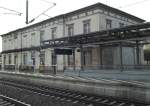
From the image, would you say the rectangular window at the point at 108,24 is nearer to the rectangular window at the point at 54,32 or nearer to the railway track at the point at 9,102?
the rectangular window at the point at 54,32

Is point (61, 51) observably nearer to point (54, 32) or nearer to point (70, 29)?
point (70, 29)

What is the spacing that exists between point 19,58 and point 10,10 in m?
23.7

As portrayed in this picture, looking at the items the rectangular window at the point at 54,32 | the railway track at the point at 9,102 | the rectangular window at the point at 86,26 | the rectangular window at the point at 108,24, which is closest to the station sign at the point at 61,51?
the rectangular window at the point at 86,26

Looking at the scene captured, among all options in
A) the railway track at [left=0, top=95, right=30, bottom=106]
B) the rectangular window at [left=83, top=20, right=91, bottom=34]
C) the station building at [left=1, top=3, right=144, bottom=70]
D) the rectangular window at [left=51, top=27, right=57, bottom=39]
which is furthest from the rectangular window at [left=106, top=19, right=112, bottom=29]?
the railway track at [left=0, top=95, right=30, bottom=106]

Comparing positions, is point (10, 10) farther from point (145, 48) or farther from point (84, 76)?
point (145, 48)

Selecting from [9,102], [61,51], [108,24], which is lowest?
[9,102]

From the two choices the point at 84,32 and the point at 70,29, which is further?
the point at 70,29

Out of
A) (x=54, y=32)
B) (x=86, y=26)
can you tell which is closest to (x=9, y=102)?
(x=86, y=26)

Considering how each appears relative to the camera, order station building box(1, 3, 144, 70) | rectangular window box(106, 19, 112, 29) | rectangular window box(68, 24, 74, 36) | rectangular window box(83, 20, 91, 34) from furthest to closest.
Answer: rectangular window box(68, 24, 74, 36) < rectangular window box(106, 19, 112, 29) < rectangular window box(83, 20, 91, 34) < station building box(1, 3, 144, 70)

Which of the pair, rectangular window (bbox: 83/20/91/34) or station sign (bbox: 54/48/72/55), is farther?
rectangular window (bbox: 83/20/91/34)

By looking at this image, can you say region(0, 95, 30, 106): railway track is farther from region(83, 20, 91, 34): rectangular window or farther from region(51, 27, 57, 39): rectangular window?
region(51, 27, 57, 39): rectangular window

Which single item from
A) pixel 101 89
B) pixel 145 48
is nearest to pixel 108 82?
pixel 101 89

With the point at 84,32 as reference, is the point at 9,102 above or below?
below

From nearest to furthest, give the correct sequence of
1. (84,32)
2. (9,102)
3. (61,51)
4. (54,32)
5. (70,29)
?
(9,102) < (61,51) < (84,32) < (70,29) < (54,32)
